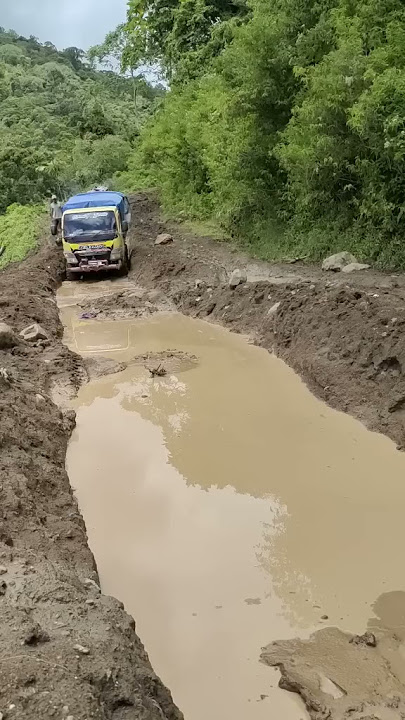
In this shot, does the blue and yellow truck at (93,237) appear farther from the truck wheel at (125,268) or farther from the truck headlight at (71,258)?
the truck wheel at (125,268)

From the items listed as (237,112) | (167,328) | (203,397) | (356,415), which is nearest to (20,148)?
(237,112)

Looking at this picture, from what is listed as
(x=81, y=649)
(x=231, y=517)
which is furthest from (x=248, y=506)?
(x=81, y=649)

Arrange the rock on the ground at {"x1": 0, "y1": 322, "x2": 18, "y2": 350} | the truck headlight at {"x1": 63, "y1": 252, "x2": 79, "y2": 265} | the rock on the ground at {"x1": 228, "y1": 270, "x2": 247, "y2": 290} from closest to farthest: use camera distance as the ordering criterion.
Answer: the rock on the ground at {"x1": 0, "y1": 322, "x2": 18, "y2": 350}
the rock on the ground at {"x1": 228, "y1": 270, "x2": 247, "y2": 290}
the truck headlight at {"x1": 63, "y1": 252, "x2": 79, "y2": 265}

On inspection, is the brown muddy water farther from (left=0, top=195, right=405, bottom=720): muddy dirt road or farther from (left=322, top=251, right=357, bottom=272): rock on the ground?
(left=322, top=251, right=357, bottom=272): rock on the ground

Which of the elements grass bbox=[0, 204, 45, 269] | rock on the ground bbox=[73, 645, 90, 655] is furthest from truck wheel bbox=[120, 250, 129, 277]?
rock on the ground bbox=[73, 645, 90, 655]

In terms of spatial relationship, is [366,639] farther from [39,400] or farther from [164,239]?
[164,239]

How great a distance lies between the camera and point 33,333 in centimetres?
1273

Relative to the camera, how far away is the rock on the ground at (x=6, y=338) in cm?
1153

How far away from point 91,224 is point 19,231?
22.9 feet

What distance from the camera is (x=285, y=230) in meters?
16.7

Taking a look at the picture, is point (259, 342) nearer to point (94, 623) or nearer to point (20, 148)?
point (94, 623)

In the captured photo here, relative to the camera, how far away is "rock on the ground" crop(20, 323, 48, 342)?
1256 centimetres

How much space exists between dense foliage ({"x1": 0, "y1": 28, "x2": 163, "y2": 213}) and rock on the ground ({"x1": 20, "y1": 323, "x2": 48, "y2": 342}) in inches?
662

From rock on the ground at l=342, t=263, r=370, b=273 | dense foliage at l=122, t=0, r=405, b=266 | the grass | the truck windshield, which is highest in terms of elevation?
dense foliage at l=122, t=0, r=405, b=266
